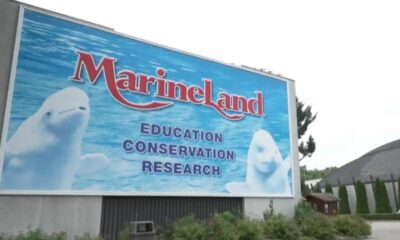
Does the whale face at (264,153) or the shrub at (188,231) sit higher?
the whale face at (264,153)

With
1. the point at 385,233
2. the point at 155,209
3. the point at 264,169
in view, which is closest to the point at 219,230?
the point at 155,209

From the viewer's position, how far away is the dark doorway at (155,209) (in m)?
12.6

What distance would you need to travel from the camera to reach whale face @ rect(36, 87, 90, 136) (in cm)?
1190

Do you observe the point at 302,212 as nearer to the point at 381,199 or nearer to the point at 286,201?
the point at 286,201

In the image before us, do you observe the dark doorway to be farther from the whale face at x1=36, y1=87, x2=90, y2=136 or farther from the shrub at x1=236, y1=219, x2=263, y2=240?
the whale face at x1=36, y1=87, x2=90, y2=136

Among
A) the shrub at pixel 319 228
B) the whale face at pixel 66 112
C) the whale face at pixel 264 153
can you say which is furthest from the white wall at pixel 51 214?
the shrub at pixel 319 228

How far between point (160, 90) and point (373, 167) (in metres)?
37.7

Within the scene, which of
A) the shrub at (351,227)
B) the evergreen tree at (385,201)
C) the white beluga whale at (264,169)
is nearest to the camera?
the shrub at (351,227)

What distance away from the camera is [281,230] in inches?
549

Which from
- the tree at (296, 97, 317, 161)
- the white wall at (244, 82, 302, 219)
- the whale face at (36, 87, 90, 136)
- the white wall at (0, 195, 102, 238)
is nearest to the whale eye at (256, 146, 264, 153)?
the white wall at (244, 82, 302, 219)

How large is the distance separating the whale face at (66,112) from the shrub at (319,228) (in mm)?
9565

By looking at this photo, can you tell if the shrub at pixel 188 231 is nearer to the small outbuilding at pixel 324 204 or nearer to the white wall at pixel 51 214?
the white wall at pixel 51 214

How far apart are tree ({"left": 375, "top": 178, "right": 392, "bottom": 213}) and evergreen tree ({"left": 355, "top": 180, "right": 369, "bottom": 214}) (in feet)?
4.80

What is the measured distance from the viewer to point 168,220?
13859mm
